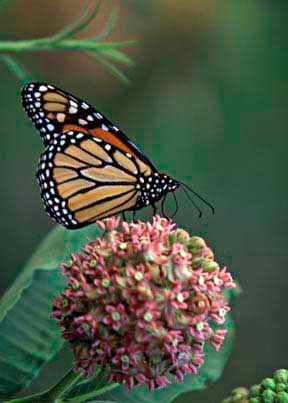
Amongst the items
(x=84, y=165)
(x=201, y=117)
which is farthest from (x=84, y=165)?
(x=201, y=117)

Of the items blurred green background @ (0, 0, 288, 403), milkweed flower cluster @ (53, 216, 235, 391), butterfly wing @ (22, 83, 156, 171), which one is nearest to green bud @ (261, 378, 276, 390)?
milkweed flower cluster @ (53, 216, 235, 391)

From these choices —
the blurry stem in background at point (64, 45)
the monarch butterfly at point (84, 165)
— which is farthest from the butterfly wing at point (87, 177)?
the blurry stem in background at point (64, 45)

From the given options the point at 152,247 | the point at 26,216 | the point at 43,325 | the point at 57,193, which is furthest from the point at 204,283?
the point at 26,216

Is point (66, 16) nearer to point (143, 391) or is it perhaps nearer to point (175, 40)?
point (175, 40)

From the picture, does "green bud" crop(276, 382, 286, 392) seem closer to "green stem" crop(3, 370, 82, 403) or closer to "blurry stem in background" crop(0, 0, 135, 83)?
"green stem" crop(3, 370, 82, 403)

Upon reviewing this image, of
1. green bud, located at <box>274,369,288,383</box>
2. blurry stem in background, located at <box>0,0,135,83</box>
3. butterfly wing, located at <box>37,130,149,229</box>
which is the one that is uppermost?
blurry stem in background, located at <box>0,0,135,83</box>

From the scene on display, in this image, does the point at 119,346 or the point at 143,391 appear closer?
the point at 119,346

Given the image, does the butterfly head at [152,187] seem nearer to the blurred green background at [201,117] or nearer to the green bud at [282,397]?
the green bud at [282,397]
